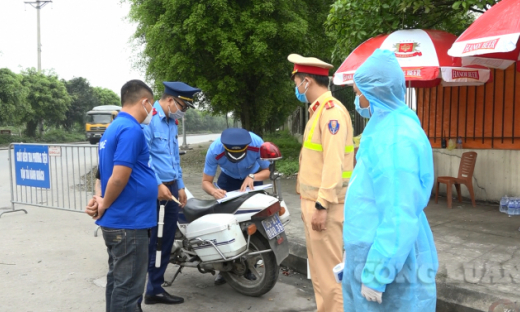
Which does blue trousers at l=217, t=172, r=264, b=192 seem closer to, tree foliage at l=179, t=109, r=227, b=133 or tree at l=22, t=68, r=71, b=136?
tree at l=22, t=68, r=71, b=136

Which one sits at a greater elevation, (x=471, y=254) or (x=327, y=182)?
(x=327, y=182)

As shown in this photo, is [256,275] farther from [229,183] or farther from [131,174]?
[131,174]

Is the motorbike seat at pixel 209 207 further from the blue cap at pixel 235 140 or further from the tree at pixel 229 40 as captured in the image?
the tree at pixel 229 40

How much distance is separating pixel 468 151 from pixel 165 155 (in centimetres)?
621

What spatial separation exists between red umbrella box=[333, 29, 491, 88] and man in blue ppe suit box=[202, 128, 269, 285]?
110 inches

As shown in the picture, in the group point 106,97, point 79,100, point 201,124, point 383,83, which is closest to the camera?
point 383,83

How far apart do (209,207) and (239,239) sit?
49 cm

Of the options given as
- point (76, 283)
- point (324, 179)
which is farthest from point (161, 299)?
point (324, 179)

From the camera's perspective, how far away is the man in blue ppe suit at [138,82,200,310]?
14.1 ft

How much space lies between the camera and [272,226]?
4.31 metres

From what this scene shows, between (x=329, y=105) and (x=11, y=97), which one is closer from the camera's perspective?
(x=329, y=105)

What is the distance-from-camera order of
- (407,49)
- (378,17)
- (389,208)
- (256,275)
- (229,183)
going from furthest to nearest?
1. (378,17)
2. (407,49)
3. (229,183)
4. (256,275)
5. (389,208)

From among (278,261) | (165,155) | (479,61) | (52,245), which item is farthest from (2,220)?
(479,61)

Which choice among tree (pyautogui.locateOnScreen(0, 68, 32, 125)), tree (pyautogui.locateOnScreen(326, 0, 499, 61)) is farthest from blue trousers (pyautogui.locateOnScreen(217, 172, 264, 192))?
tree (pyautogui.locateOnScreen(0, 68, 32, 125))
